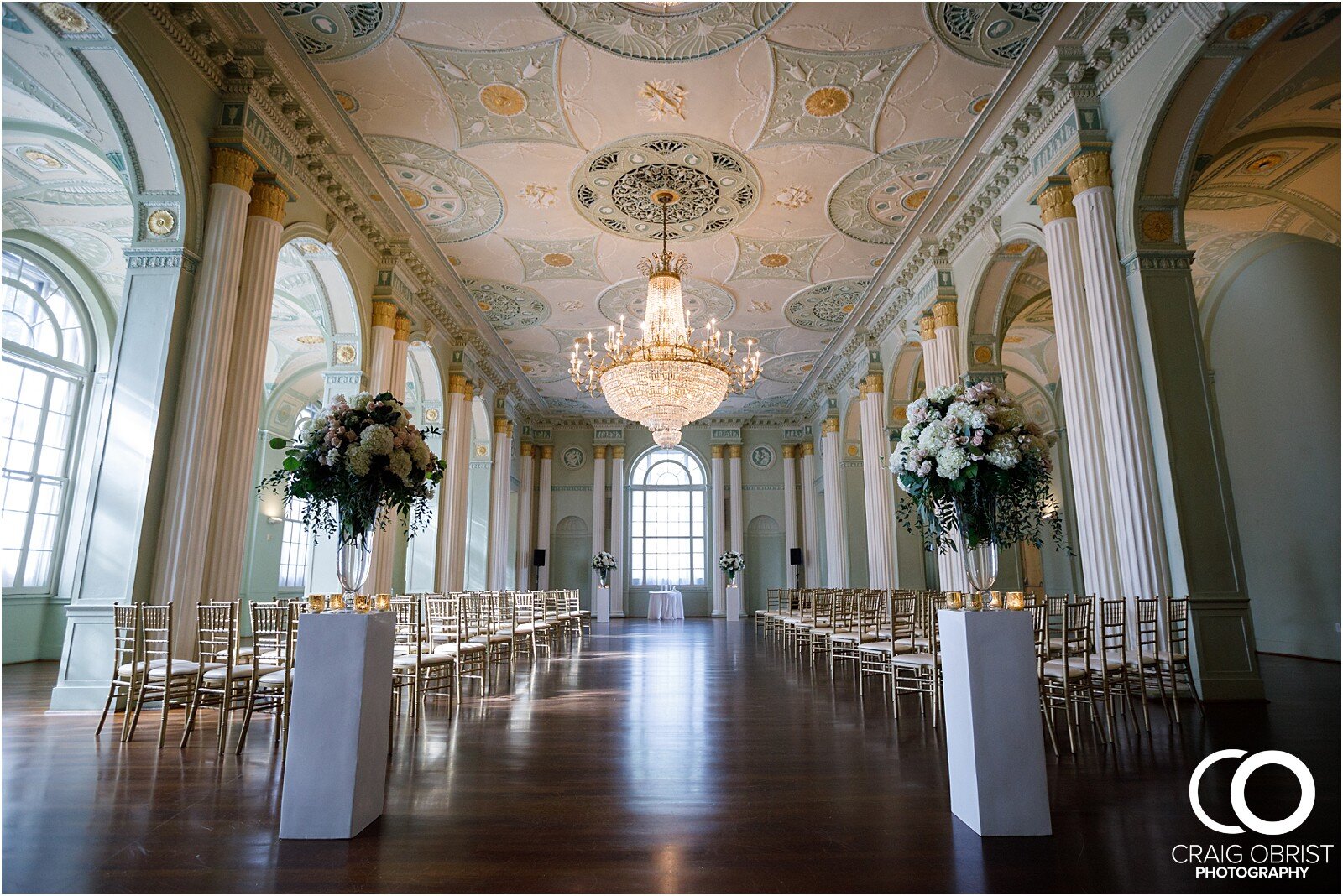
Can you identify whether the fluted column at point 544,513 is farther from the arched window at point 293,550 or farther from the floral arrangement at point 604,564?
the arched window at point 293,550

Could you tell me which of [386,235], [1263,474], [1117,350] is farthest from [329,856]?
[1263,474]

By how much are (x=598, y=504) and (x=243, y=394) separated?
14.0 metres

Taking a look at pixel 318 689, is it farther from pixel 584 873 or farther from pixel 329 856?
pixel 584 873

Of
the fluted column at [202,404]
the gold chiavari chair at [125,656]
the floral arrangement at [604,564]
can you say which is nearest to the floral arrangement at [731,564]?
the floral arrangement at [604,564]

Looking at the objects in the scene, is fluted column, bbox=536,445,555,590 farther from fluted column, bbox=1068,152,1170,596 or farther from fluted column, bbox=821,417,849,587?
fluted column, bbox=1068,152,1170,596

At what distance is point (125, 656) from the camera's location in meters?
4.87

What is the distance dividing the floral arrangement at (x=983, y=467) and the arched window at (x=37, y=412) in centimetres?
1175

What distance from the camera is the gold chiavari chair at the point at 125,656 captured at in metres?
4.43

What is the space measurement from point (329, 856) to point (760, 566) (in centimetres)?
1818

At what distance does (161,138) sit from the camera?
5453mm

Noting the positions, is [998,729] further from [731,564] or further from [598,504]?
[598,504]

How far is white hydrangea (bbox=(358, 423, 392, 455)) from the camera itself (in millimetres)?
3002

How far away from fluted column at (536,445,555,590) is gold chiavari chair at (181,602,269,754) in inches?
578

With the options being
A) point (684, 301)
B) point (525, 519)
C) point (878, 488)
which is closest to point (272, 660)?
point (684, 301)
